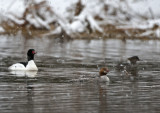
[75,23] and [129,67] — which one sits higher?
[75,23]

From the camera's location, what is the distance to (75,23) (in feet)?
112

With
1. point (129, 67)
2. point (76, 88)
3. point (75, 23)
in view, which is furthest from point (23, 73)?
point (75, 23)

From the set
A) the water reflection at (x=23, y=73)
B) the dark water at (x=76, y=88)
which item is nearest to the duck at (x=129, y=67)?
the dark water at (x=76, y=88)

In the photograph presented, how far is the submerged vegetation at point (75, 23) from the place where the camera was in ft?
113

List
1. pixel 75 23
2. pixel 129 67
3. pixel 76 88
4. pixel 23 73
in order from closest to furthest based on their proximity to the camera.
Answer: pixel 76 88
pixel 23 73
pixel 129 67
pixel 75 23

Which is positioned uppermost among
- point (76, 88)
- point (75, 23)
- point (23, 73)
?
point (75, 23)

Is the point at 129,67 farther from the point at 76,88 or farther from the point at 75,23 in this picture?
the point at 75,23

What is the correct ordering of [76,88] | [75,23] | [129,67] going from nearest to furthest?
[76,88] < [129,67] < [75,23]

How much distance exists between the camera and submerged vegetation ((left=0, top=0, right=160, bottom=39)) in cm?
3456

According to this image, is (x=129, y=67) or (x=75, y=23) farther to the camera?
(x=75, y=23)

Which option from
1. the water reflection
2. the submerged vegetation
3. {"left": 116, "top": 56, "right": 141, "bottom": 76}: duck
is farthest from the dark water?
the submerged vegetation

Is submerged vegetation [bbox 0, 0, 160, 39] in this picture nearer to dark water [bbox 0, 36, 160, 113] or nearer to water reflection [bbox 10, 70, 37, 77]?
dark water [bbox 0, 36, 160, 113]

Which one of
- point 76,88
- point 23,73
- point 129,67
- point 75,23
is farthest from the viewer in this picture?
point 75,23

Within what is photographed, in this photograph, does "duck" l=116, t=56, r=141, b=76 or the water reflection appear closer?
the water reflection
